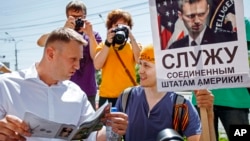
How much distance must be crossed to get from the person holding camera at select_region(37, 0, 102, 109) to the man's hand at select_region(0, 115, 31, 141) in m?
1.67

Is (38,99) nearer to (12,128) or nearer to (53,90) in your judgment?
(53,90)

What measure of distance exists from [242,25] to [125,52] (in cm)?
163

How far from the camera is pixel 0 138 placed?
1.75 metres

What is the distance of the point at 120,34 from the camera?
126 inches

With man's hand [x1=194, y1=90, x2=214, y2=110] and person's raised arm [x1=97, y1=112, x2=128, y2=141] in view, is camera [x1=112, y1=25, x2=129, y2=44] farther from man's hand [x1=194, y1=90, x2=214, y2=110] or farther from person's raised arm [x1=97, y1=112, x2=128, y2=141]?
man's hand [x1=194, y1=90, x2=214, y2=110]

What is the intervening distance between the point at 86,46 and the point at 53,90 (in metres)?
1.26

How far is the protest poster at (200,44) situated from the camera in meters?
1.83

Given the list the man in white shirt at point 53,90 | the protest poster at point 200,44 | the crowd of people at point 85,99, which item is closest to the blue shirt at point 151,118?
the crowd of people at point 85,99

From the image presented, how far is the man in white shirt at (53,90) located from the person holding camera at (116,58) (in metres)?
0.92

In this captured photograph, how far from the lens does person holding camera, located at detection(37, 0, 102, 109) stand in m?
3.40

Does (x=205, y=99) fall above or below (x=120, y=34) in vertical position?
below

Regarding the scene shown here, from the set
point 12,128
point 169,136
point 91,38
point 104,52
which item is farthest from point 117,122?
point 91,38

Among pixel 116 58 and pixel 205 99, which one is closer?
pixel 205 99

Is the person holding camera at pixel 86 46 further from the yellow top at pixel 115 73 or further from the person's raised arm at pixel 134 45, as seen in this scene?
the person's raised arm at pixel 134 45
